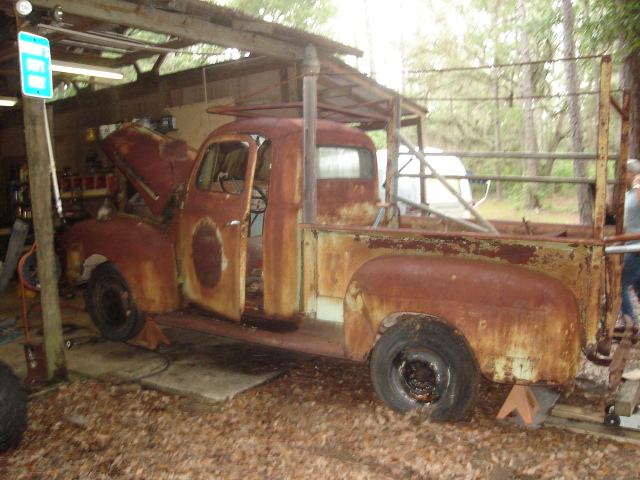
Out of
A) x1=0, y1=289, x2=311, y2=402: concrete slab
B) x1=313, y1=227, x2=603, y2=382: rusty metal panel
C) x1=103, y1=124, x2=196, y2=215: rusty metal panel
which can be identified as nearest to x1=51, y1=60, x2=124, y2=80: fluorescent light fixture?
x1=103, y1=124, x2=196, y2=215: rusty metal panel

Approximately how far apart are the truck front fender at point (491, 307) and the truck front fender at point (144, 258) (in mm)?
1984

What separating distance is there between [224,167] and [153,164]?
32.0 inches

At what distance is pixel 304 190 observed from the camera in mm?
4074

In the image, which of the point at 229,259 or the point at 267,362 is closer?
the point at 229,259

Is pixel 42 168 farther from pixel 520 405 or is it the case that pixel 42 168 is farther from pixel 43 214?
pixel 520 405

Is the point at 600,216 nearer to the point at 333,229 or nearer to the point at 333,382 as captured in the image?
the point at 333,229

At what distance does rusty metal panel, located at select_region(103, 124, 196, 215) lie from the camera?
498 cm

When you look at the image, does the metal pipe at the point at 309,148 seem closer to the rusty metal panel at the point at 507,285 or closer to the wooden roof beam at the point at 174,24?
the rusty metal panel at the point at 507,285

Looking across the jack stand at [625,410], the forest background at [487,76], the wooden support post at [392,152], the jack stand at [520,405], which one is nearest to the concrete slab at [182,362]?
the wooden support post at [392,152]

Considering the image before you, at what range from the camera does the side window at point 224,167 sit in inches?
177

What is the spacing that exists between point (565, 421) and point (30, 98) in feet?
14.3

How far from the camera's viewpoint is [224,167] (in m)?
4.65

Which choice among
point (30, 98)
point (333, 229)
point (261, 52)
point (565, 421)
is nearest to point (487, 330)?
point (565, 421)

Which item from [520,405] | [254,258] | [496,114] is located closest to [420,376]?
[520,405]
